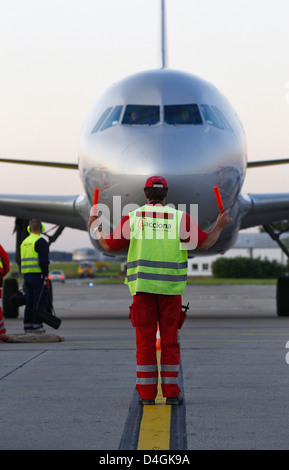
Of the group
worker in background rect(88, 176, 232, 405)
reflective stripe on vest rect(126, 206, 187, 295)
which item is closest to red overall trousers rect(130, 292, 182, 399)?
worker in background rect(88, 176, 232, 405)

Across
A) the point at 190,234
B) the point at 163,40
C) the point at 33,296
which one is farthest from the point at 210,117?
the point at 163,40

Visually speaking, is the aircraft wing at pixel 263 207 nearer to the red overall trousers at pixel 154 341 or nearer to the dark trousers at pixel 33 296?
the dark trousers at pixel 33 296

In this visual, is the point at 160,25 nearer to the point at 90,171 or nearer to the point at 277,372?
the point at 90,171

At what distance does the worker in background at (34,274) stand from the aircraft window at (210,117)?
3.36 meters

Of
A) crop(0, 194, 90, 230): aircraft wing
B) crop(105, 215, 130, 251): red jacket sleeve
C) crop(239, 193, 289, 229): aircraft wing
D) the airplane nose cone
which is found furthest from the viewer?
crop(0, 194, 90, 230): aircraft wing

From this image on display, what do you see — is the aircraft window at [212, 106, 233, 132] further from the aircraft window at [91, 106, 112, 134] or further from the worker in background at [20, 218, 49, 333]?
the worker in background at [20, 218, 49, 333]

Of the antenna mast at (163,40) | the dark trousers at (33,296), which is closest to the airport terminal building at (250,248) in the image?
the antenna mast at (163,40)

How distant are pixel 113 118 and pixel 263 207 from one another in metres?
4.25

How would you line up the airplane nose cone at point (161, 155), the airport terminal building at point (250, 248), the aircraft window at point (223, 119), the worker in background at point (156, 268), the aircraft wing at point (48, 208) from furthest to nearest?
1. the airport terminal building at point (250, 248)
2. the aircraft wing at point (48, 208)
3. the aircraft window at point (223, 119)
4. the airplane nose cone at point (161, 155)
5. the worker in background at point (156, 268)

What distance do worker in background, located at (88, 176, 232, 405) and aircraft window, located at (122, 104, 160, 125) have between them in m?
5.95

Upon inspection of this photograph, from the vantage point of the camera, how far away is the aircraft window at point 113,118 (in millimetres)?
12648

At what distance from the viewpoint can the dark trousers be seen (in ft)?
37.7

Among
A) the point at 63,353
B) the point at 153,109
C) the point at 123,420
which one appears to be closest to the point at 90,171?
the point at 153,109

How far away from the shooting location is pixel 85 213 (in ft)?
49.9
